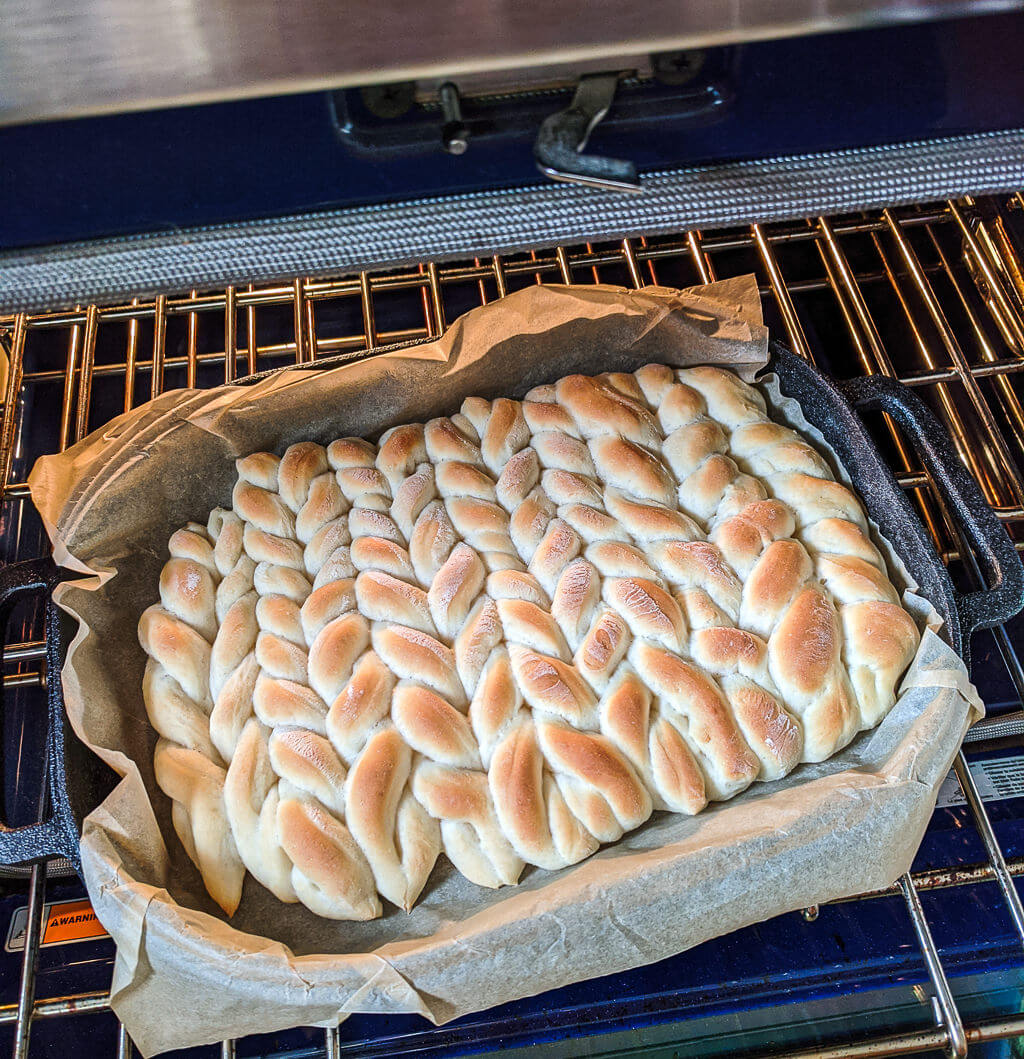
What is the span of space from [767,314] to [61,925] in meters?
1.12

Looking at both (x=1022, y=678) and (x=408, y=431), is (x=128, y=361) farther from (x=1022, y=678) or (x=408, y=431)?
(x=1022, y=678)

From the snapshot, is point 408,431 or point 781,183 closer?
point 781,183

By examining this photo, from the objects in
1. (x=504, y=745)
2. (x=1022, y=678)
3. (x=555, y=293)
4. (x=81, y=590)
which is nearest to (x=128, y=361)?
(x=81, y=590)

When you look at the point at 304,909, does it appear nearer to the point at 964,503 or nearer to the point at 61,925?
the point at 61,925

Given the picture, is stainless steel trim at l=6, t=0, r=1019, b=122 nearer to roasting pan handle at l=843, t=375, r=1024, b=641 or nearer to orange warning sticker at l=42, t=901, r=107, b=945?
roasting pan handle at l=843, t=375, r=1024, b=641

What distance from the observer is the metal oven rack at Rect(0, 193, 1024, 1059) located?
45.4 inches

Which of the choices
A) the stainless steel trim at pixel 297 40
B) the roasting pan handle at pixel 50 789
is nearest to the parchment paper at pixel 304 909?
the roasting pan handle at pixel 50 789

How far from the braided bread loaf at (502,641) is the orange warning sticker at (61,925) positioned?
17cm

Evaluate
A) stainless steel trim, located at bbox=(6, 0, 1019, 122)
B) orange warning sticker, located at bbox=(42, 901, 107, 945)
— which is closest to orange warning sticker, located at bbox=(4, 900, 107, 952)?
orange warning sticker, located at bbox=(42, 901, 107, 945)

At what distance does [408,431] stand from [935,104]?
2.02ft

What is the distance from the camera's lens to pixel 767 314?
1296 mm

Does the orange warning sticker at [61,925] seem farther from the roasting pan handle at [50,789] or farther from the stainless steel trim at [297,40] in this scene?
the stainless steel trim at [297,40]

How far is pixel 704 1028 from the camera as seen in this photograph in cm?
86

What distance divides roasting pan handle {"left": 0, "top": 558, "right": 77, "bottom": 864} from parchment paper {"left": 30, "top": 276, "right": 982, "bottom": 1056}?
0.06ft
